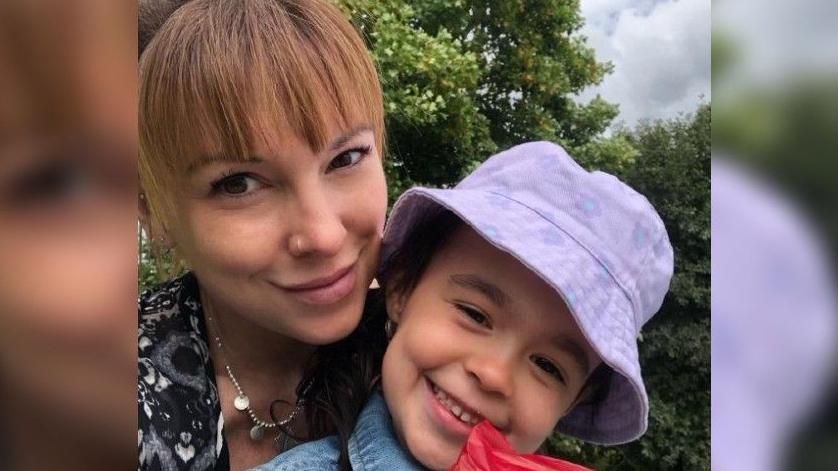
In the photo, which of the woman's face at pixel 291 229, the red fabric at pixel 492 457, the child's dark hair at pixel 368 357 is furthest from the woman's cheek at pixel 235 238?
the red fabric at pixel 492 457

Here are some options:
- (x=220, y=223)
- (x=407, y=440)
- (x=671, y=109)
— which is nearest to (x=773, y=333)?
(x=671, y=109)

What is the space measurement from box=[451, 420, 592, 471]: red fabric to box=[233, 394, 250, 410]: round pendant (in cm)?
22

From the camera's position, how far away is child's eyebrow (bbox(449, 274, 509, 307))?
703 mm

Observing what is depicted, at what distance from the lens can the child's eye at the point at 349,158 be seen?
2.44 ft

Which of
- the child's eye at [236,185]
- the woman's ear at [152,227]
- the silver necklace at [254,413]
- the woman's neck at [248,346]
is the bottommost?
the silver necklace at [254,413]

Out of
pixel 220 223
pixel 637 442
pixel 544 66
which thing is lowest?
pixel 637 442

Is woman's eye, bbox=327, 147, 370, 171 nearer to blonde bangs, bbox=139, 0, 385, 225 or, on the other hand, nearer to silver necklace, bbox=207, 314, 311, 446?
blonde bangs, bbox=139, 0, 385, 225

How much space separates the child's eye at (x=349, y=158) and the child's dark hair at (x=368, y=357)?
0.08m

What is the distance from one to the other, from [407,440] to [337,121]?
0.95ft

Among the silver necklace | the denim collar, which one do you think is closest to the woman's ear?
the silver necklace

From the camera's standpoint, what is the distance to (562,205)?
0.72 metres

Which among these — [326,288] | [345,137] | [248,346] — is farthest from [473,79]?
[248,346]

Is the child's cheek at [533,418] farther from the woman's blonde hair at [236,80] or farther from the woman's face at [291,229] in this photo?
the woman's blonde hair at [236,80]

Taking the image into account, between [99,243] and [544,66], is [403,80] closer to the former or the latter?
[544,66]
